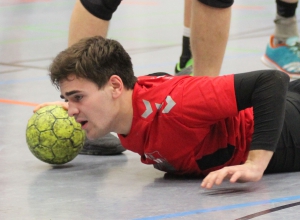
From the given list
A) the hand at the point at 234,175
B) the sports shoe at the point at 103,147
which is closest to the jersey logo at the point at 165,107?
the hand at the point at 234,175

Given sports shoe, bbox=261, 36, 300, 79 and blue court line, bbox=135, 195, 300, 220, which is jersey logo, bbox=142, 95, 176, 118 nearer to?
blue court line, bbox=135, 195, 300, 220

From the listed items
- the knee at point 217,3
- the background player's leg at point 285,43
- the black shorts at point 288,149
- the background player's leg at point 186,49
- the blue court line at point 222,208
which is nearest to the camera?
the blue court line at point 222,208

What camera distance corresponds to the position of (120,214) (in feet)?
6.52

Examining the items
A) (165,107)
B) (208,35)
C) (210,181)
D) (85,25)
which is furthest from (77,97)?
(208,35)

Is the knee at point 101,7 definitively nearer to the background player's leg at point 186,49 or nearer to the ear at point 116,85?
the ear at point 116,85

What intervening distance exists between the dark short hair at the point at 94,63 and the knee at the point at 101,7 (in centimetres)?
57

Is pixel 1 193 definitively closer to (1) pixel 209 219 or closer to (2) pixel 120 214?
(2) pixel 120 214

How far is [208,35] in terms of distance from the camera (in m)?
2.93

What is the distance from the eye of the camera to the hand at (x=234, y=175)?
204 centimetres

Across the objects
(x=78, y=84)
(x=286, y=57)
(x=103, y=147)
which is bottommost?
(x=286, y=57)

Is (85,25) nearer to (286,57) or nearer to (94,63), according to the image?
(94,63)

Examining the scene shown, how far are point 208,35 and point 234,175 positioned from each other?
993mm

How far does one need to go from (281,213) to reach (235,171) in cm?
21

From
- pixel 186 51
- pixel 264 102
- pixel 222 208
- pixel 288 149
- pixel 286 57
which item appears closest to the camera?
pixel 222 208
